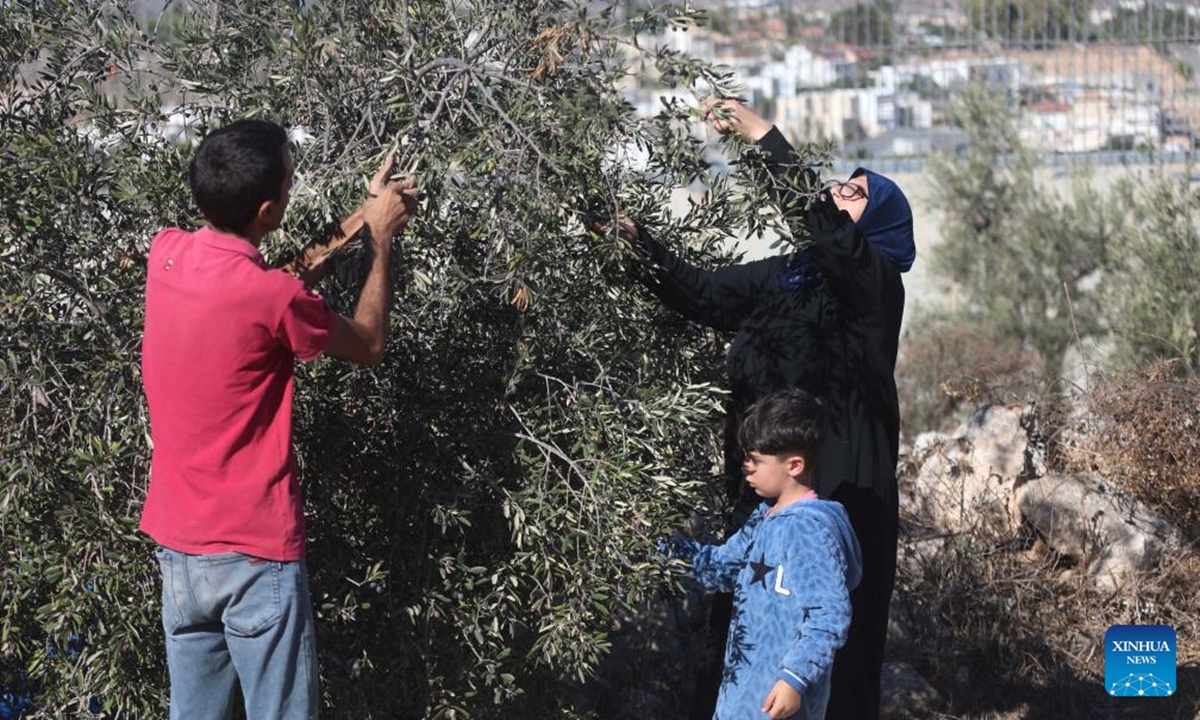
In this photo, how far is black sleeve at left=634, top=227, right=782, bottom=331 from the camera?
366cm

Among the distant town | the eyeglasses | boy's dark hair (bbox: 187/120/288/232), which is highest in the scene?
boy's dark hair (bbox: 187/120/288/232)

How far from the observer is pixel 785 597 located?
11.2ft

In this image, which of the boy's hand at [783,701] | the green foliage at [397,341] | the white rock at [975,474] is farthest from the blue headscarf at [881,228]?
the white rock at [975,474]

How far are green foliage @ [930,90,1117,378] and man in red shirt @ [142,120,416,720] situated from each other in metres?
7.36

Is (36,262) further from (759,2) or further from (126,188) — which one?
(759,2)

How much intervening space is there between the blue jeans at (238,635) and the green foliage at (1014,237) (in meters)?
7.33

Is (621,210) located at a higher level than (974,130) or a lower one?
higher

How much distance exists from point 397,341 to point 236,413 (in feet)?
2.42

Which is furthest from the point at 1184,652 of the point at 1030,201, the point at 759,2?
the point at 759,2

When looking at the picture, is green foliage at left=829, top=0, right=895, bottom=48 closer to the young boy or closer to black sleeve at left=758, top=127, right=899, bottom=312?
black sleeve at left=758, top=127, right=899, bottom=312

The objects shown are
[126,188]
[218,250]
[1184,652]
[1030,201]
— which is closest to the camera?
[218,250]

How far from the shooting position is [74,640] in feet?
10.6

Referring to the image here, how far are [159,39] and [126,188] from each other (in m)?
0.47

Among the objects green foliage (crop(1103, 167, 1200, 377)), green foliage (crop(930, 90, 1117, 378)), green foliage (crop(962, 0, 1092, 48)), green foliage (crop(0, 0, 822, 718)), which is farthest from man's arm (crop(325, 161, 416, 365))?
green foliage (crop(962, 0, 1092, 48))
